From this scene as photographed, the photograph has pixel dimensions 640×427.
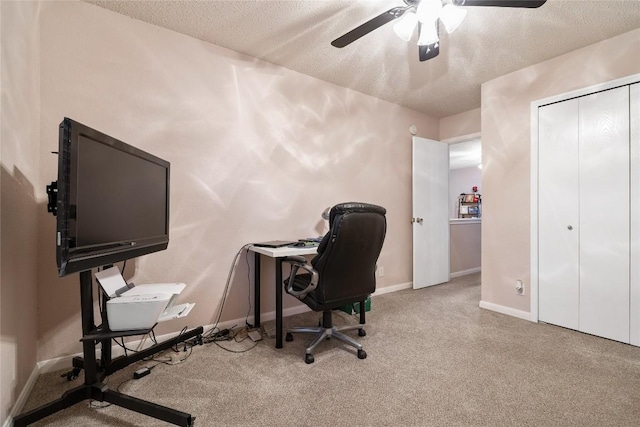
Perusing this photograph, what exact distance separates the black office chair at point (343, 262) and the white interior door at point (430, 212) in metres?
1.86

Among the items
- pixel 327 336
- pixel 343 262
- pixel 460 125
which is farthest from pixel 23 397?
pixel 460 125

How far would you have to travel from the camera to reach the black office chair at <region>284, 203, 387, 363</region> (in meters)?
1.82

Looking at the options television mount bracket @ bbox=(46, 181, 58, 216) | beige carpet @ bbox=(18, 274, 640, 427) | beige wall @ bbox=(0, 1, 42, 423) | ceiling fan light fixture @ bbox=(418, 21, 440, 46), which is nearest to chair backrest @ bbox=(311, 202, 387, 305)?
beige carpet @ bbox=(18, 274, 640, 427)

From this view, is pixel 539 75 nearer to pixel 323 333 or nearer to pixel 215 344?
pixel 323 333

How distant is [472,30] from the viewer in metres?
2.20

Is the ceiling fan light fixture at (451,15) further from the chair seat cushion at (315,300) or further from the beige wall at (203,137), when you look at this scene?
the chair seat cushion at (315,300)

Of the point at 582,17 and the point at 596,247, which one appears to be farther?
the point at 596,247

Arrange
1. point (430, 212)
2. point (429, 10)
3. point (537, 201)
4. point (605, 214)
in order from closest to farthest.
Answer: point (429, 10), point (605, 214), point (537, 201), point (430, 212)

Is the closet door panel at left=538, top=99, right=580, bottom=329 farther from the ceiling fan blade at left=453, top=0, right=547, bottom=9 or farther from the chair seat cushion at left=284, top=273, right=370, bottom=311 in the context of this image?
the chair seat cushion at left=284, top=273, right=370, bottom=311

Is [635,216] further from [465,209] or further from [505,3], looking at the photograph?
[465,209]

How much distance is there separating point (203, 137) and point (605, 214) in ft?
11.0

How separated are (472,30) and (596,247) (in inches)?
80.2

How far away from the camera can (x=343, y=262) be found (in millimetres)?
1907

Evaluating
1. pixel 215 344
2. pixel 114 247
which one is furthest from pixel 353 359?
pixel 114 247
